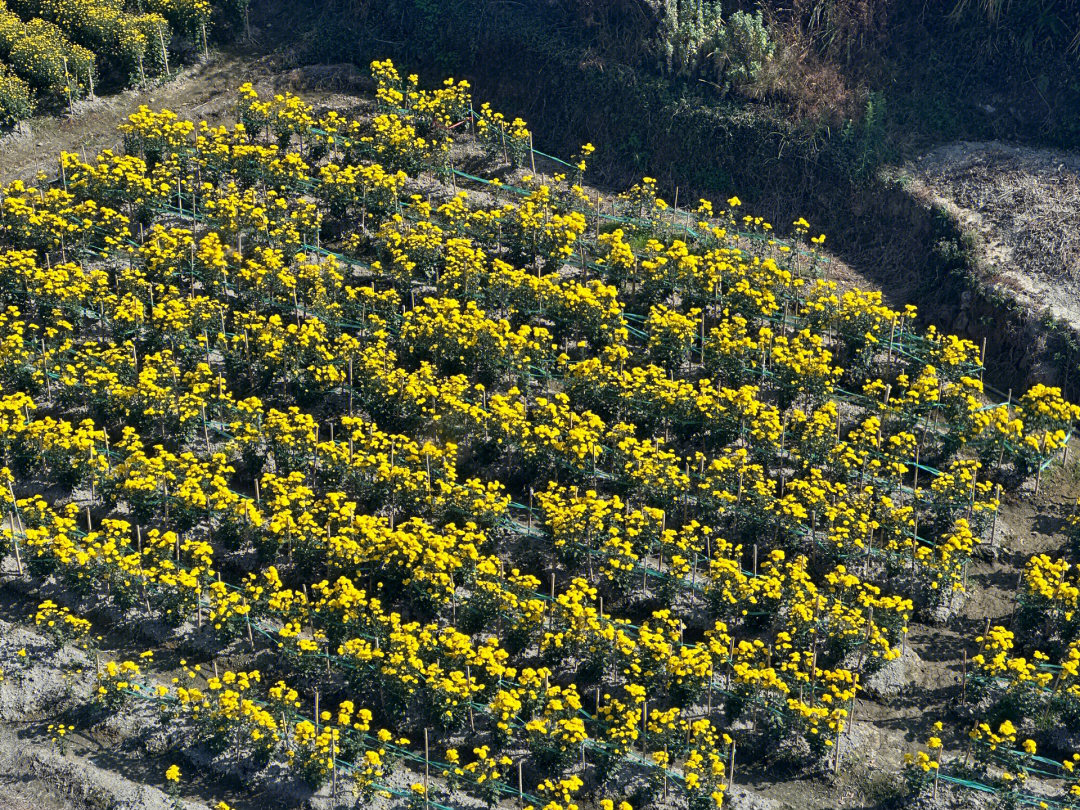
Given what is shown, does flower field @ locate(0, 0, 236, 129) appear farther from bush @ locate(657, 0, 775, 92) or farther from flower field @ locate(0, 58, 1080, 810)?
bush @ locate(657, 0, 775, 92)

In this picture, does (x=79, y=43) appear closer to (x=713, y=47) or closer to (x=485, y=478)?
(x=713, y=47)

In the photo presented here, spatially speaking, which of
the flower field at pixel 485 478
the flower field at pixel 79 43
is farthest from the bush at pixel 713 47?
the flower field at pixel 79 43

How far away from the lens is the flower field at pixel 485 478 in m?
21.6

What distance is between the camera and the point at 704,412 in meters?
25.5

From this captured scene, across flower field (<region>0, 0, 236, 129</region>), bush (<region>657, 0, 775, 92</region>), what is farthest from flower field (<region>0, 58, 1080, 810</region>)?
bush (<region>657, 0, 775, 92</region>)

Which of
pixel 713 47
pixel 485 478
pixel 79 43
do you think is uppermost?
pixel 713 47

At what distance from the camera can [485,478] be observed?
83.3 feet

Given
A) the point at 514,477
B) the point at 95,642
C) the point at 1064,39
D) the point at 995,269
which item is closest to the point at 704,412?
the point at 514,477

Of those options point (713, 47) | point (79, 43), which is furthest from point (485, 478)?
point (79, 43)

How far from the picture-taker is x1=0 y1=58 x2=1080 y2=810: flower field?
21.6 metres

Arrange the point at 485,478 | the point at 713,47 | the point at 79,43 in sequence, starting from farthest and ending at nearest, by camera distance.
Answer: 1. the point at 79,43
2. the point at 713,47
3. the point at 485,478

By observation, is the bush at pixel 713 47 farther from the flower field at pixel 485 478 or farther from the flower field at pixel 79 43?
the flower field at pixel 79 43

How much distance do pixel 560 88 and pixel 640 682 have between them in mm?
15446

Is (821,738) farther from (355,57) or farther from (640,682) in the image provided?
(355,57)
